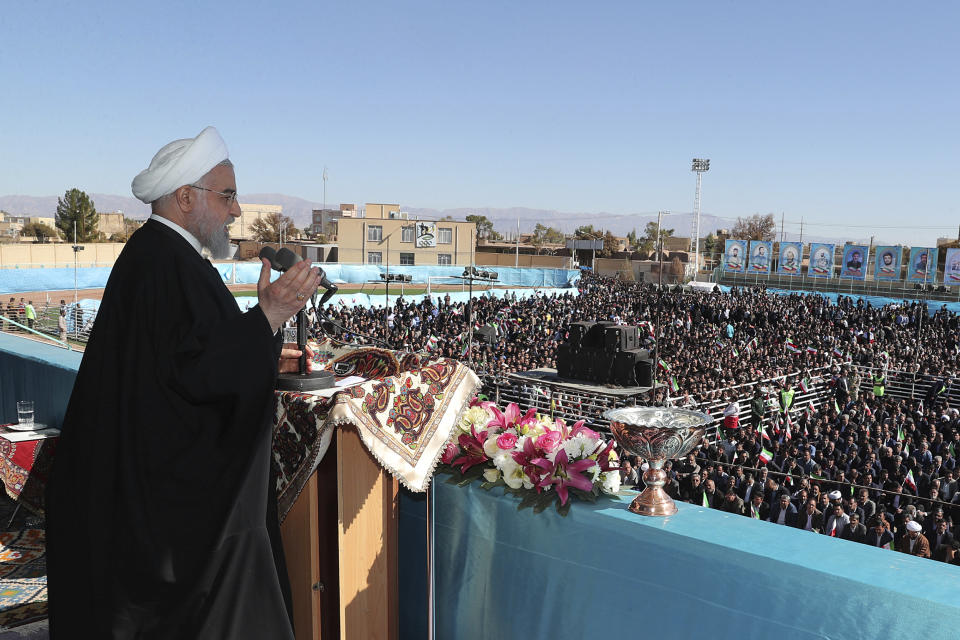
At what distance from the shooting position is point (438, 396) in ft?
7.96

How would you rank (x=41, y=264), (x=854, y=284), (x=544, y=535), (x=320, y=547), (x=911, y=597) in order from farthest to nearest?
(x=854, y=284), (x=41, y=264), (x=544, y=535), (x=320, y=547), (x=911, y=597)

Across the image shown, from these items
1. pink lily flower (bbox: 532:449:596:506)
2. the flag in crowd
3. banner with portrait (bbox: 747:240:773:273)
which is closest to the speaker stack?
the flag in crowd

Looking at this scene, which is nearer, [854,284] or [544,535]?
[544,535]

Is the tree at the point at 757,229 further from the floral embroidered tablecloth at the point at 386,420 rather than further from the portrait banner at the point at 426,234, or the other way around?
the floral embroidered tablecloth at the point at 386,420

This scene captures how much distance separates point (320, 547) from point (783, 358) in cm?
2177

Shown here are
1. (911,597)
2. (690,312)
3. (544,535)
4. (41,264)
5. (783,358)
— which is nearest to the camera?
(911,597)

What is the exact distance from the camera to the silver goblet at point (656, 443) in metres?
2.28

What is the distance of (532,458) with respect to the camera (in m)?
2.53

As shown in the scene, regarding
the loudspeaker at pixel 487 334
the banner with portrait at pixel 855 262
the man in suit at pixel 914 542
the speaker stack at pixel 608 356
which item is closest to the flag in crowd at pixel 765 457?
the man in suit at pixel 914 542

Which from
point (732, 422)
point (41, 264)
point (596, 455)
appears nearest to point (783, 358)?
point (732, 422)

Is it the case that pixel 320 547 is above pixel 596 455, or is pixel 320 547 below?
below

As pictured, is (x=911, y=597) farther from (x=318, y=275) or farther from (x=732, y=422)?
(x=732, y=422)

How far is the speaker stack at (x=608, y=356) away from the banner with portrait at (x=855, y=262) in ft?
122

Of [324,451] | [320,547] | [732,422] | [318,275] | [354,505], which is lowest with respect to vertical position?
[732,422]
